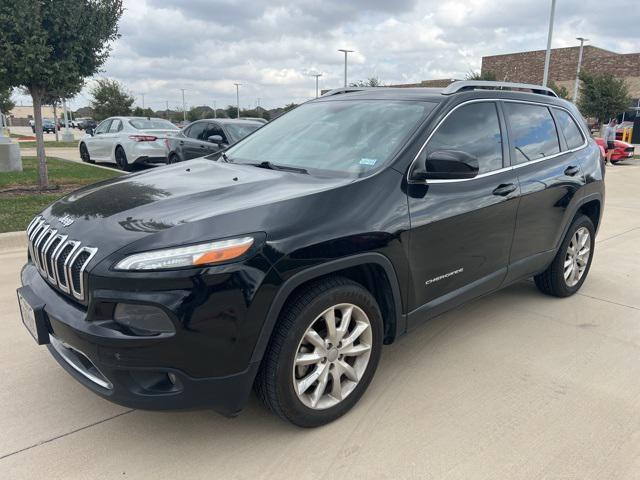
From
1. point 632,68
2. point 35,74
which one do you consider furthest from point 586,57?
point 35,74

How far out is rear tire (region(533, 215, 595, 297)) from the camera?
14.8 feet

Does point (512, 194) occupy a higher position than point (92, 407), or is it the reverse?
point (512, 194)

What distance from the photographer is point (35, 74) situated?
8.15m

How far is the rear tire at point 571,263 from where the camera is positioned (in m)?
4.50

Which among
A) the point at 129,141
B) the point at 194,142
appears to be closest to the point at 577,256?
the point at 194,142

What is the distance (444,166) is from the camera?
292 cm

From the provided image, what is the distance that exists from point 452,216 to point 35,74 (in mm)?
7626

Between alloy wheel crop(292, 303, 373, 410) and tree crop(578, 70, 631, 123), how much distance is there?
96.6 feet

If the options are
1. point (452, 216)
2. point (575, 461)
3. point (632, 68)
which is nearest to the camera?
point (575, 461)

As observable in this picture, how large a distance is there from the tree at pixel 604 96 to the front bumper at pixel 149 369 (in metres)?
30.2

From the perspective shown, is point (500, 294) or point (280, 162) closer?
point (280, 162)

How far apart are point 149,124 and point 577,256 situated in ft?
37.9

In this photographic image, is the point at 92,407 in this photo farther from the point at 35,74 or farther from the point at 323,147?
the point at 35,74

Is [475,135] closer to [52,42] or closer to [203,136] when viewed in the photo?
[52,42]
